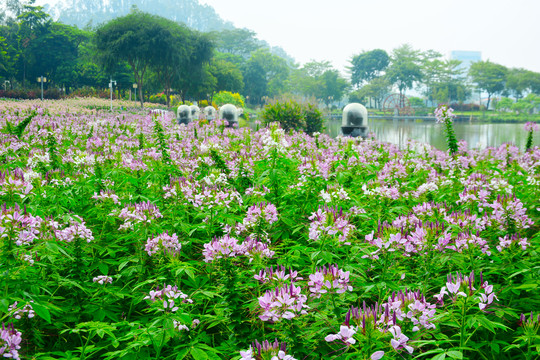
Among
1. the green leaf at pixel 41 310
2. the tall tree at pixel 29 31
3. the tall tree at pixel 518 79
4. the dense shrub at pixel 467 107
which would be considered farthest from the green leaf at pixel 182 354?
the tall tree at pixel 518 79

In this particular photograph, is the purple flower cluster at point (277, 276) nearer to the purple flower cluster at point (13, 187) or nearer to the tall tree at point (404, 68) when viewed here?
the purple flower cluster at point (13, 187)

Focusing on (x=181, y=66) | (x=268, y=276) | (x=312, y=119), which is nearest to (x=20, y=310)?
(x=268, y=276)

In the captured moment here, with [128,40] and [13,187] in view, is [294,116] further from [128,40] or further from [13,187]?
[128,40]

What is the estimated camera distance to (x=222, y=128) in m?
11.8

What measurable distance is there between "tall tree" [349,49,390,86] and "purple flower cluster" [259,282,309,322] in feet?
341

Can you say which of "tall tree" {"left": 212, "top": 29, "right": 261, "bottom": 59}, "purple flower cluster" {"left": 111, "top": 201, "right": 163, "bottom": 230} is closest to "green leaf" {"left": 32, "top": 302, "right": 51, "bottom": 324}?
"purple flower cluster" {"left": 111, "top": 201, "right": 163, "bottom": 230}

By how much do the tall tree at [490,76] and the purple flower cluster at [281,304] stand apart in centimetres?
8888

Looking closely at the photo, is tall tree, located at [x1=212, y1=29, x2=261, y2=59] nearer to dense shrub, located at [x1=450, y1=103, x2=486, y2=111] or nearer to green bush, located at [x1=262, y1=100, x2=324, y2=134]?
dense shrub, located at [x1=450, y1=103, x2=486, y2=111]

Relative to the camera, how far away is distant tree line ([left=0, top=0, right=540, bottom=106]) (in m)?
37.8

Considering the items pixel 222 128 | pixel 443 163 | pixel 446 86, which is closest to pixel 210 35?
pixel 222 128

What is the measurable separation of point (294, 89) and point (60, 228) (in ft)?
343

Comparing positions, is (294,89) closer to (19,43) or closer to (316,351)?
(19,43)

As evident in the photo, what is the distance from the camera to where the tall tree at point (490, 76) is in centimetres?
7688

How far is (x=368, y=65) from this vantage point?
9838 centimetres
